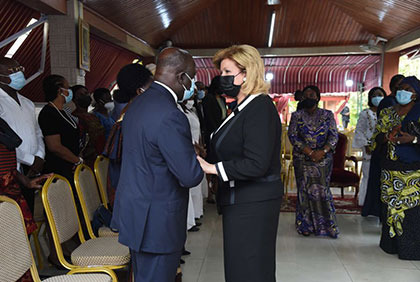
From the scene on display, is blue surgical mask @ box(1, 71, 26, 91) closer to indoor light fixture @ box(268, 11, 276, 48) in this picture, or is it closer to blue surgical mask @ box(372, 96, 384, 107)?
blue surgical mask @ box(372, 96, 384, 107)

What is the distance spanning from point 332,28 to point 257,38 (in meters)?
1.95

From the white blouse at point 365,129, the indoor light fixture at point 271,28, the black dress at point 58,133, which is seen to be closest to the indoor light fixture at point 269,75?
the indoor light fixture at point 271,28

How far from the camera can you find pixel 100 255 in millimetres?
2250

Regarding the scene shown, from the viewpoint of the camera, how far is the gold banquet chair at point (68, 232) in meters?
2.12

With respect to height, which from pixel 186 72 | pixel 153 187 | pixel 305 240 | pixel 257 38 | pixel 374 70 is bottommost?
pixel 305 240

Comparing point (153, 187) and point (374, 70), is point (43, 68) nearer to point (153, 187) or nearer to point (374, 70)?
point (153, 187)

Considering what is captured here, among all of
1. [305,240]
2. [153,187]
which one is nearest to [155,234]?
[153,187]

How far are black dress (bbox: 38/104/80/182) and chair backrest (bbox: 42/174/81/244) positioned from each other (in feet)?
3.33

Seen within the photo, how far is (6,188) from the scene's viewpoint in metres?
2.31

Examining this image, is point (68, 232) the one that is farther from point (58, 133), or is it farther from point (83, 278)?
point (58, 133)

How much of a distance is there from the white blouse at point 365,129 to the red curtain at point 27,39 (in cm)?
486

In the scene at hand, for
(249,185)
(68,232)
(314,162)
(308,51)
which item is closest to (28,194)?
(68,232)

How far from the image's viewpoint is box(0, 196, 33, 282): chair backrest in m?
1.67

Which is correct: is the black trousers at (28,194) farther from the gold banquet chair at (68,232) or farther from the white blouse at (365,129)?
the white blouse at (365,129)
